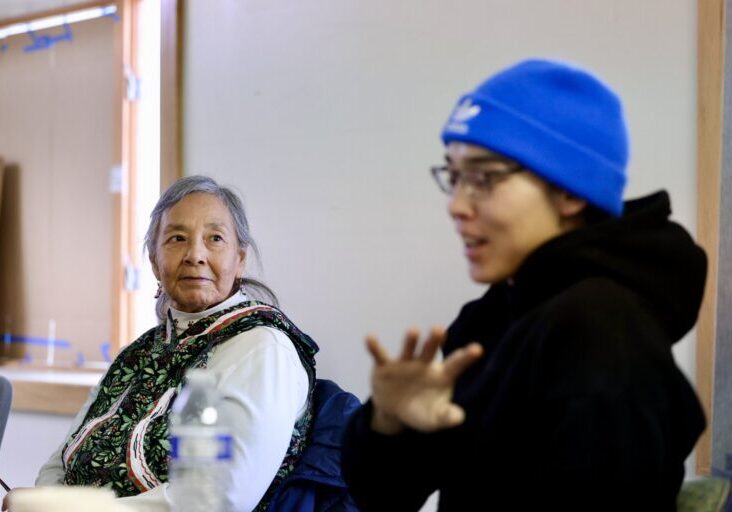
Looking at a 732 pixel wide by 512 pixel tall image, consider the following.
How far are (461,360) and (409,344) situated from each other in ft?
0.23

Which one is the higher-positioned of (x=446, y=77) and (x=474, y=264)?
(x=446, y=77)

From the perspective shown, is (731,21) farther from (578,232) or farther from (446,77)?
(578,232)

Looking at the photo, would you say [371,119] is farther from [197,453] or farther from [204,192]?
[197,453]

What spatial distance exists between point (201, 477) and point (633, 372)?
588 millimetres

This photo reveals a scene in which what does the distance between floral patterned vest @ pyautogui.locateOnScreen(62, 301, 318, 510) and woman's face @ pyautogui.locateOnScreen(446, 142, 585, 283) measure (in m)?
0.97

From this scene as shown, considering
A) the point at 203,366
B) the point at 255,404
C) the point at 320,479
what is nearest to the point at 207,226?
the point at 203,366

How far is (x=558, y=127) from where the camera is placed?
3.09 ft

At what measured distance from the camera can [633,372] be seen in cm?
83

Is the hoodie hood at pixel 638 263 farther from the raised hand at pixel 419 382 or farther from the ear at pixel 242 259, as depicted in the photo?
the ear at pixel 242 259

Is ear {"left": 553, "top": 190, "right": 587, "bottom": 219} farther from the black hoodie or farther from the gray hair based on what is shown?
the gray hair

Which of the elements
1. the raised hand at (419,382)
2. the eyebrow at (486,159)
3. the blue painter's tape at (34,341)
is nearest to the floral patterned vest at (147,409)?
the raised hand at (419,382)

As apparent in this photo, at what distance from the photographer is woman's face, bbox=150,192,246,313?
2.07m

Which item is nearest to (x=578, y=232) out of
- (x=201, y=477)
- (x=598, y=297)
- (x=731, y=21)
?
(x=598, y=297)

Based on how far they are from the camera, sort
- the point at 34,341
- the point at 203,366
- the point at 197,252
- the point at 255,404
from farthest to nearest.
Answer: the point at 34,341 < the point at 197,252 < the point at 203,366 < the point at 255,404
